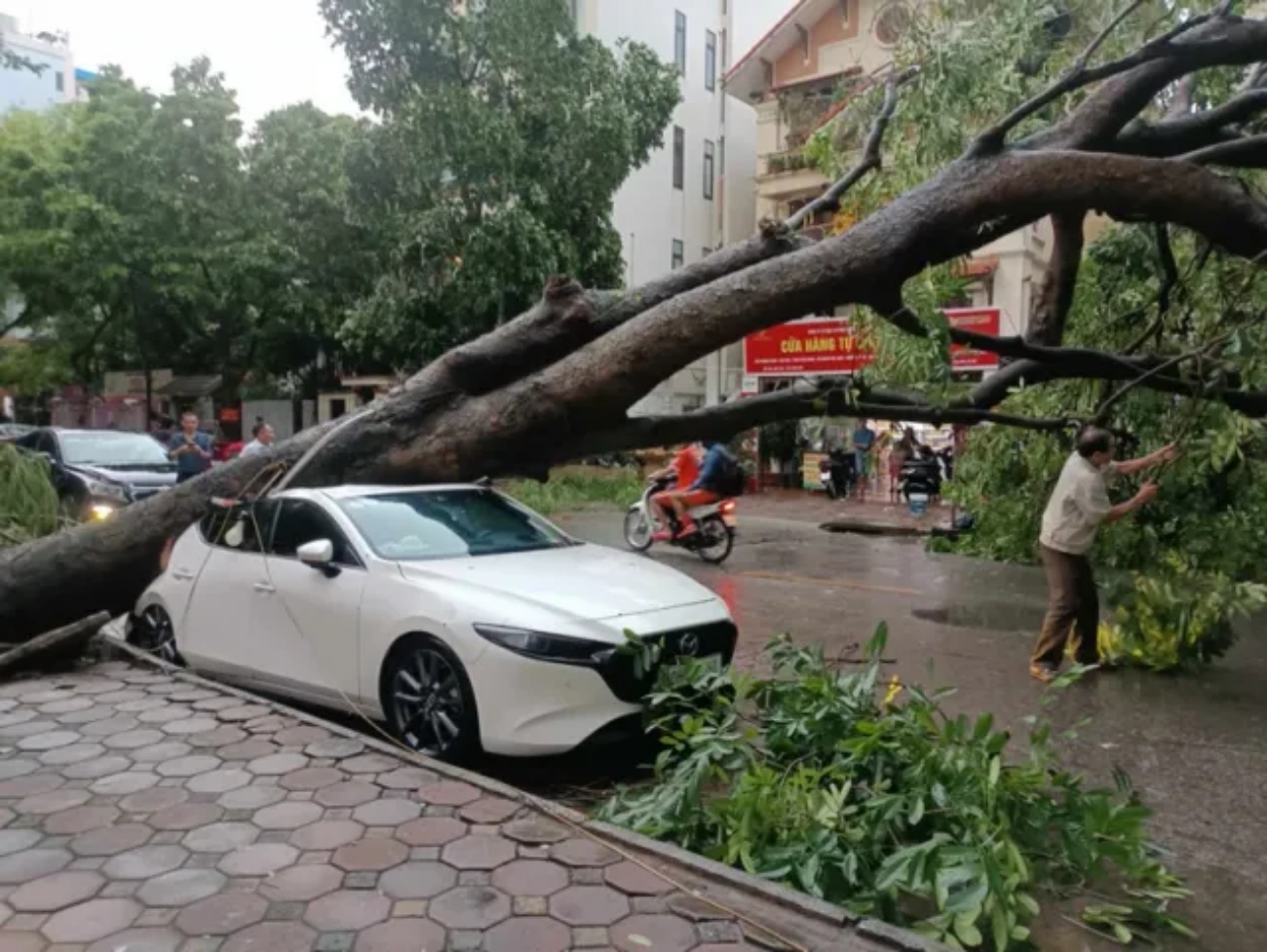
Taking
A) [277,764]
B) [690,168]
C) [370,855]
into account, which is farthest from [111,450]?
[690,168]

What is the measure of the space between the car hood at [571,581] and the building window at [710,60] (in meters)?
29.9

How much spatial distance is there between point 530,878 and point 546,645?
1.21 m

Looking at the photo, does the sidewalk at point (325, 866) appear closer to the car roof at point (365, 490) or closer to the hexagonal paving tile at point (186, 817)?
the hexagonal paving tile at point (186, 817)

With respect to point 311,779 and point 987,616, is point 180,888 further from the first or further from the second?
point 987,616

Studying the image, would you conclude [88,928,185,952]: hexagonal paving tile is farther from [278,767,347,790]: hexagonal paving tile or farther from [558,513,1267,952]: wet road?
[558,513,1267,952]: wet road

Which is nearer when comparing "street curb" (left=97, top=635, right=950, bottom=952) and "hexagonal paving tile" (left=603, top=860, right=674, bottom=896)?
"street curb" (left=97, top=635, right=950, bottom=952)

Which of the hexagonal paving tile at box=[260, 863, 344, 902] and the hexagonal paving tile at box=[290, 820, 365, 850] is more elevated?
the hexagonal paving tile at box=[290, 820, 365, 850]

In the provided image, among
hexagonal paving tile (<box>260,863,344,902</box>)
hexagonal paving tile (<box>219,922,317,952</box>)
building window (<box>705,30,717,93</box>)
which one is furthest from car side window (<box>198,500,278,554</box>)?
building window (<box>705,30,717,93</box>)

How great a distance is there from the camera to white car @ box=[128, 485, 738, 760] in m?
4.66

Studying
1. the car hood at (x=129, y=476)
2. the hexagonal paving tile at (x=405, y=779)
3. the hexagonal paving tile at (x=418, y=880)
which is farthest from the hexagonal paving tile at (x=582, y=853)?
the car hood at (x=129, y=476)

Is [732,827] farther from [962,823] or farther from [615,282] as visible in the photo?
[615,282]

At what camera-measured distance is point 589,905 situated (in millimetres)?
3443

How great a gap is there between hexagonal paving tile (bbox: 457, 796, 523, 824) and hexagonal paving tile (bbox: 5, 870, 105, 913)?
4.37ft

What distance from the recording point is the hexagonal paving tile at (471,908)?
10.9 feet
